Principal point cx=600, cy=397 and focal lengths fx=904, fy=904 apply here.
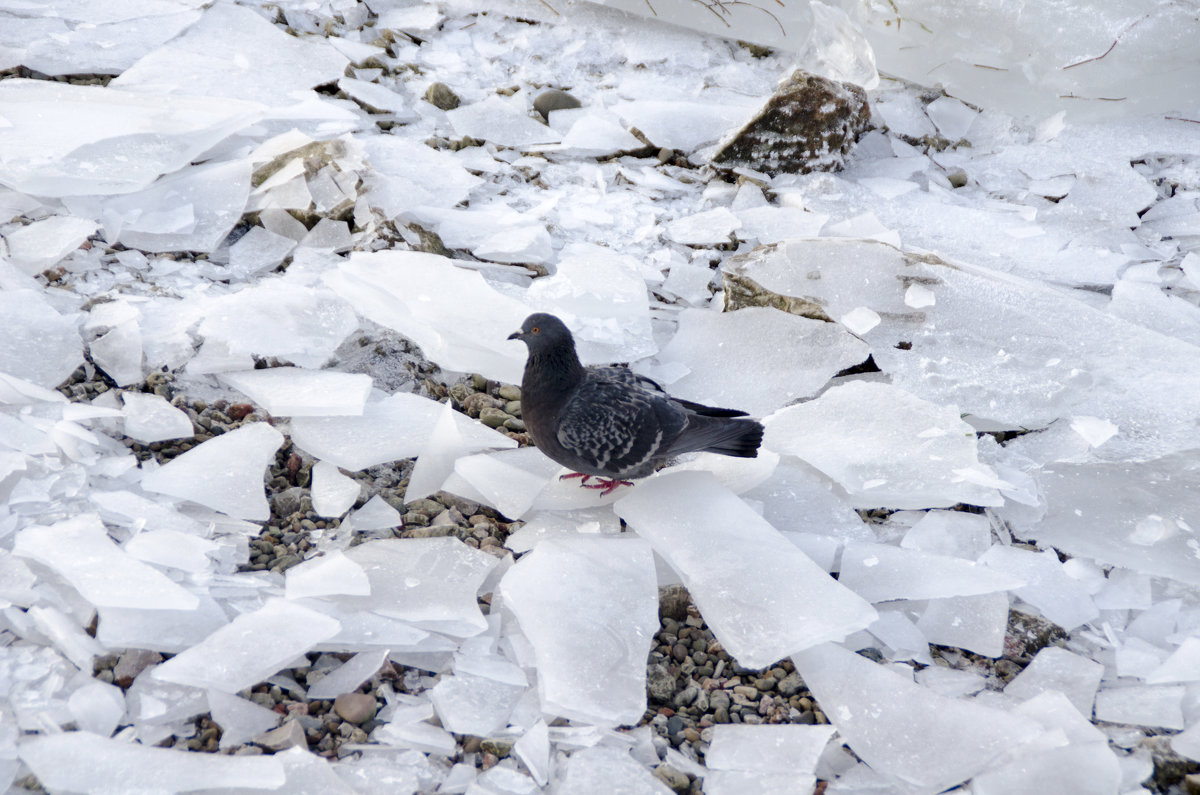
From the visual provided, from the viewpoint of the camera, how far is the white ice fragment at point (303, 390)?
2625 mm

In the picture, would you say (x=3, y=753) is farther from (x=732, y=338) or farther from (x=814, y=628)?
(x=732, y=338)

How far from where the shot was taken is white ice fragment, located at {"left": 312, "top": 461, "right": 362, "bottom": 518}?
7.89 feet

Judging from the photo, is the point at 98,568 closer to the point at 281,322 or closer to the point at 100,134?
the point at 281,322

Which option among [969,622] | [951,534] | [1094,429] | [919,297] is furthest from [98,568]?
[1094,429]

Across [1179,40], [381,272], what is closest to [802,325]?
[381,272]

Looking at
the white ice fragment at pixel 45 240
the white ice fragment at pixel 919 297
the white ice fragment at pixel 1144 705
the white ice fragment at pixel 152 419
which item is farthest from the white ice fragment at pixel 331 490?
the white ice fragment at pixel 919 297

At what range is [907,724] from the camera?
1.94 metres

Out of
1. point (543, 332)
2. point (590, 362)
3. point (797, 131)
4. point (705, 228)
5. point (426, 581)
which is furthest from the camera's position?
point (797, 131)

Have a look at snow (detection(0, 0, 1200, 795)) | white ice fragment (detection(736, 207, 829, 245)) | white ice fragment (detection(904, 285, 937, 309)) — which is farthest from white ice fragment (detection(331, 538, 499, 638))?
white ice fragment (detection(736, 207, 829, 245))

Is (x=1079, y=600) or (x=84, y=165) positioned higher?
(x=84, y=165)

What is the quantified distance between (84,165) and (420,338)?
1460 millimetres

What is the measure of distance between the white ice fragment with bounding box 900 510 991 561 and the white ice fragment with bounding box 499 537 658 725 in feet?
2.59

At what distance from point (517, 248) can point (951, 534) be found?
6.05 ft

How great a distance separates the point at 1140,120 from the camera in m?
4.58
